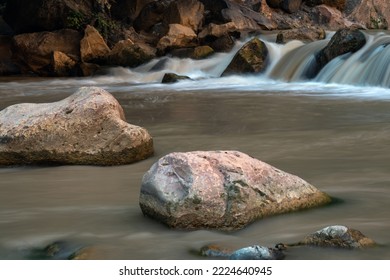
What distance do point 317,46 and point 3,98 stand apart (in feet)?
22.7

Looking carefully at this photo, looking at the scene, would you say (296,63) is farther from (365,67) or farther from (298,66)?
(365,67)

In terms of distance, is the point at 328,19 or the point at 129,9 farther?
the point at 328,19

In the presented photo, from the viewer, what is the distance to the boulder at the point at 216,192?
4078 millimetres

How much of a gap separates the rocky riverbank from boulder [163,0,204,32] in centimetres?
3

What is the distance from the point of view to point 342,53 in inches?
580

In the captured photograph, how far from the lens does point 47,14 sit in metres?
19.8

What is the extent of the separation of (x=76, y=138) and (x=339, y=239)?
3.23 metres

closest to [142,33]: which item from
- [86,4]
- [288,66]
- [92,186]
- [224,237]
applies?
[86,4]

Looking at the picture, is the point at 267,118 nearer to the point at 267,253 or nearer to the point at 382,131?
the point at 382,131

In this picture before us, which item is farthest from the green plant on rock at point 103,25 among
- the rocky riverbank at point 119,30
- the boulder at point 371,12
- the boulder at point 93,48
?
the boulder at point 371,12

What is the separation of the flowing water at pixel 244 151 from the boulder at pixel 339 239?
0.21 ft

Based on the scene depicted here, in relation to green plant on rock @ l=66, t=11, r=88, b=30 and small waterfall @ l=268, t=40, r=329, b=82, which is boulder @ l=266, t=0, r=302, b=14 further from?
small waterfall @ l=268, t=40, r=329, b=82

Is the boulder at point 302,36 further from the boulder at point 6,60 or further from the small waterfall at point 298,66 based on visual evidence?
the boulder at point 6,60

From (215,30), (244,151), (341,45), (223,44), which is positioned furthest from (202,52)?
(244,151)
